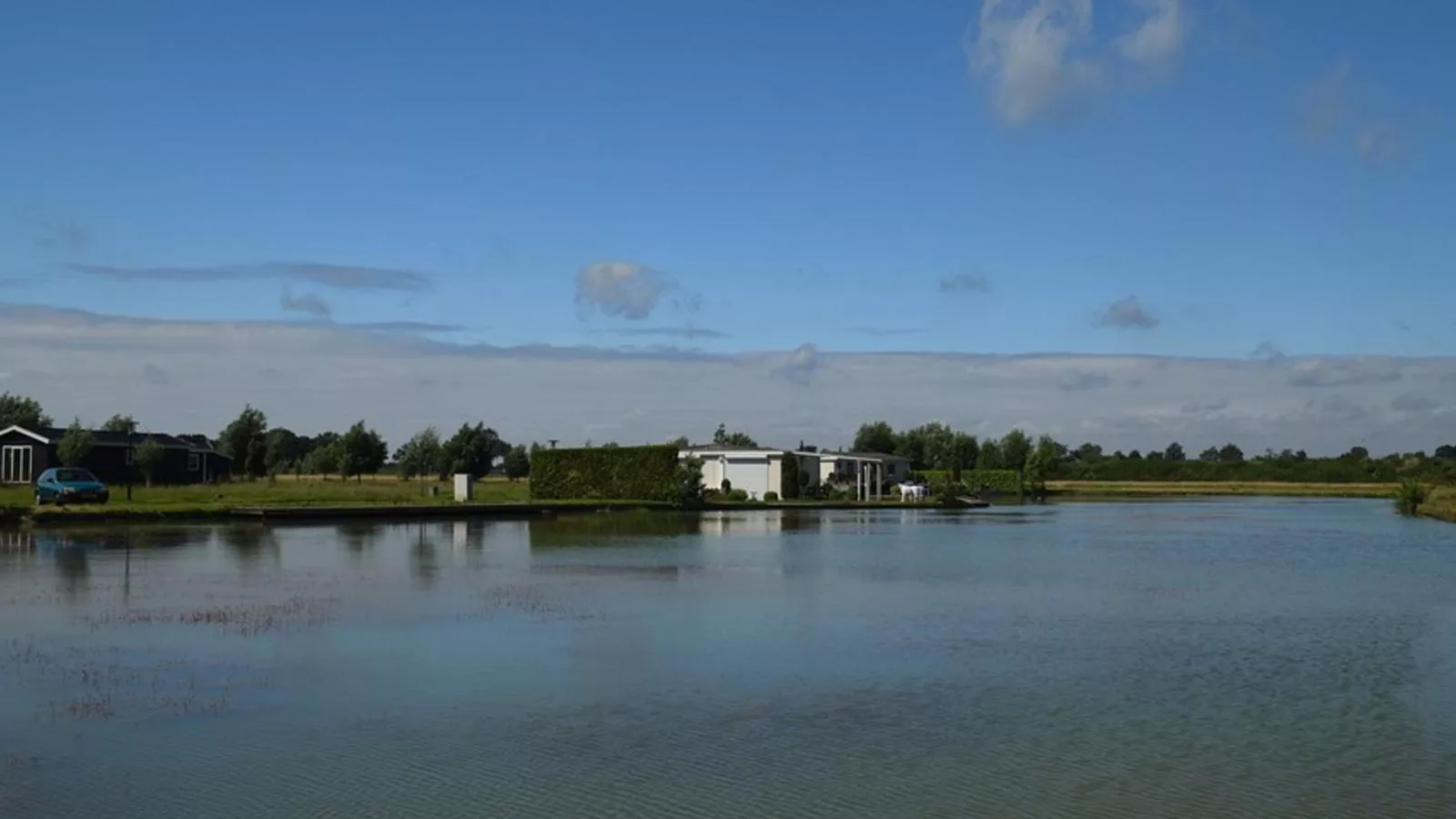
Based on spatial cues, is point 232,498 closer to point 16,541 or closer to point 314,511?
point 314,511

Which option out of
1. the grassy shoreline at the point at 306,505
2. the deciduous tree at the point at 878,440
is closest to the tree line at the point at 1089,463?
the deciduous tree at the point at 878,440

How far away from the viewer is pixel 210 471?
219 feet

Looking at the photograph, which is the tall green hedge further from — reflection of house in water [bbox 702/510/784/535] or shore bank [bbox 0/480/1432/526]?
reflection of house in water [bbox 702/510/784/535]

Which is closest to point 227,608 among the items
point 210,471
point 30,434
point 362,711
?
point 362,711

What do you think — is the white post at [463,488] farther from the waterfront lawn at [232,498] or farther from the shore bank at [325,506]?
the shore bank at [325,506]

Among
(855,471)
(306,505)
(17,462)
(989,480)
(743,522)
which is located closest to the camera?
(306,505)

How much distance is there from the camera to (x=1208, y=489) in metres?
101

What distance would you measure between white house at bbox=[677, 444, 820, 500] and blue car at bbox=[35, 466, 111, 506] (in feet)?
88.7

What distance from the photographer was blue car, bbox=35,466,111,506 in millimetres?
38562

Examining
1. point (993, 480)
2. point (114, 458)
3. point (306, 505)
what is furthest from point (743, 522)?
point (993, 480)

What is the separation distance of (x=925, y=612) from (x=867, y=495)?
4972 centimetres

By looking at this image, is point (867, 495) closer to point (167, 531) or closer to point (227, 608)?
point (167, 531)

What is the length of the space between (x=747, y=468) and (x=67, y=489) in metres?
31.3

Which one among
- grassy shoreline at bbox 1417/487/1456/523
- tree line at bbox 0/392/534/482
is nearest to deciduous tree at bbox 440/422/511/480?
tree line at bbox 0/392/534/482
